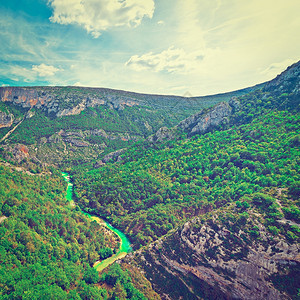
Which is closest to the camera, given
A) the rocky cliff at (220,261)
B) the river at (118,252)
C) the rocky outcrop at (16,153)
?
the rocky cliff at (220,261)

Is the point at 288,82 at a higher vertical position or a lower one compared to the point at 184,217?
higher

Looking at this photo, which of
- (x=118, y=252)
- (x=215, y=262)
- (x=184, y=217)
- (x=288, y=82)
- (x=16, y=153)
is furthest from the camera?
(x=16, y=153)

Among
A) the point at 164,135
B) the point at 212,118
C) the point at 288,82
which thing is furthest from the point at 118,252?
the point at 288,82

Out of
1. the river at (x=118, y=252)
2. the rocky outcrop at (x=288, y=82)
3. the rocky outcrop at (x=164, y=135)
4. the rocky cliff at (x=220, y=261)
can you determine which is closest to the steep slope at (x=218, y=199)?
the rocky cliff at (x=220, y=261)

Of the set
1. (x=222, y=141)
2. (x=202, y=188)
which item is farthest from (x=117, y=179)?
(x=222, y=141)

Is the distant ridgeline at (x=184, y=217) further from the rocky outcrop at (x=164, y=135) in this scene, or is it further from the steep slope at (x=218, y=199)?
the rocky outcrop at (x=164, y=135)

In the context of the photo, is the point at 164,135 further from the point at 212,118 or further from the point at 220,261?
the point at 220,261
